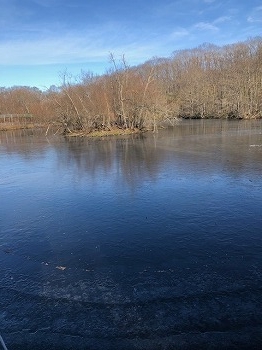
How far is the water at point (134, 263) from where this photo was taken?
18.3ft

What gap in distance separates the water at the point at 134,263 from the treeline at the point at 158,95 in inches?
1051

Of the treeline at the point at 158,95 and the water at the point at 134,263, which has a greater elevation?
the treeline at the point at 158,95

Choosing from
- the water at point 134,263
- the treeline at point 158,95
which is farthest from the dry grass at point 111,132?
the water at point 134,263

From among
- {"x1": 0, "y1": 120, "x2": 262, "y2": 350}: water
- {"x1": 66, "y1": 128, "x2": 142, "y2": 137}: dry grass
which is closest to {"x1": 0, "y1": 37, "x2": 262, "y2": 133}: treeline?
{"x1": 66, "y1": 128, "x2": 142, "y2": 137}: dry grass

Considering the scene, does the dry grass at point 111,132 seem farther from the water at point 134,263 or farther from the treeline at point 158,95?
the water at point 134,263

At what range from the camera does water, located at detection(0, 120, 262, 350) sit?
557 cm

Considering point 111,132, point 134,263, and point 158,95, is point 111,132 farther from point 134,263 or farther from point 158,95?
point 134,263

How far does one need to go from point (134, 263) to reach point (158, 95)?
121ft

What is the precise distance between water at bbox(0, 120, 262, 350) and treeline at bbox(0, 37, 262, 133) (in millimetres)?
26702

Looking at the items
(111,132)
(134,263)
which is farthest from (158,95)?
(134,263)

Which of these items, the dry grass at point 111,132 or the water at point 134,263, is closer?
the water at point 134,263

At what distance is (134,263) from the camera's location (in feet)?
25.8

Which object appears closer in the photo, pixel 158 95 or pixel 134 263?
pixel 134 263

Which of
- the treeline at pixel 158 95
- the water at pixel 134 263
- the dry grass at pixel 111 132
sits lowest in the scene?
the water at pixel 134 263
